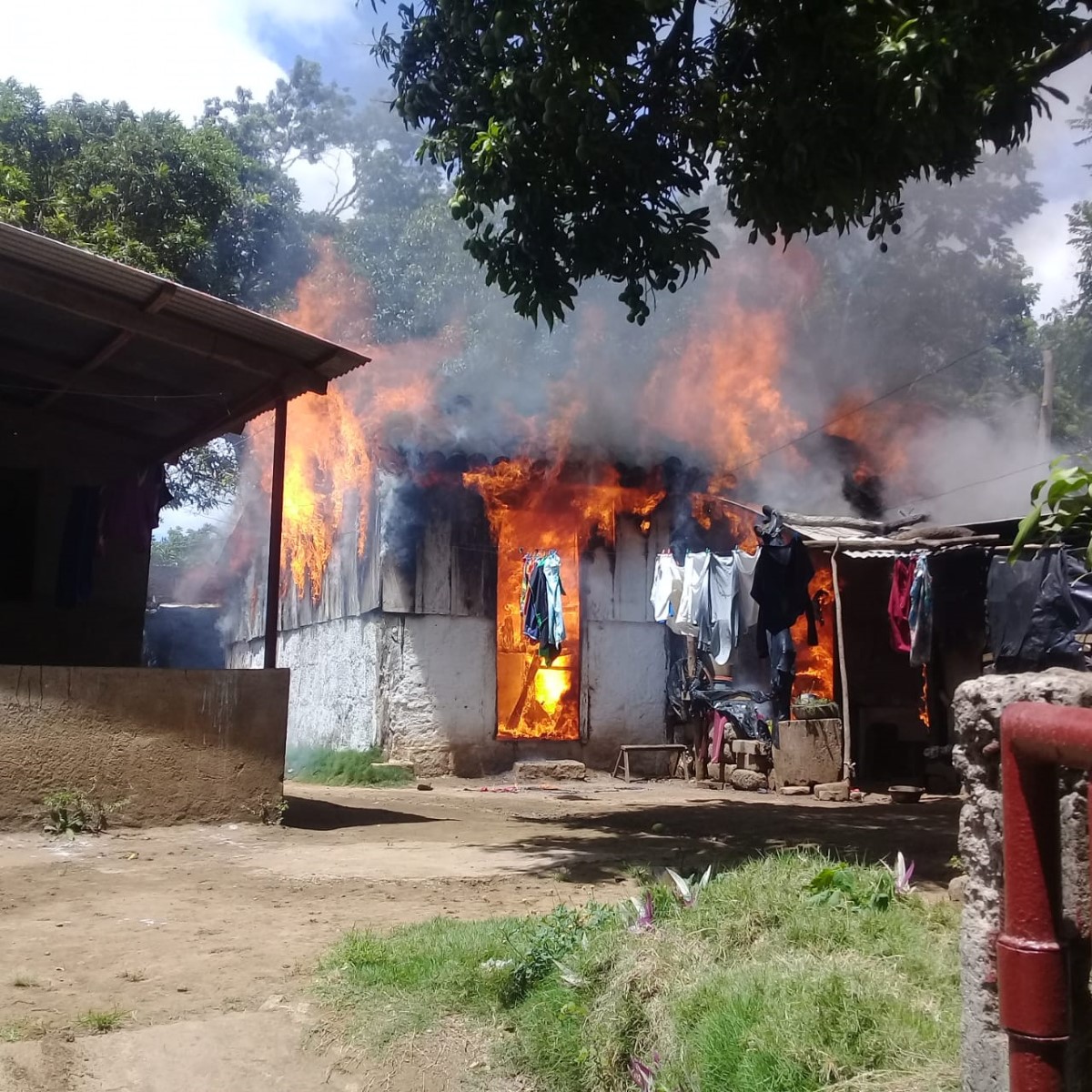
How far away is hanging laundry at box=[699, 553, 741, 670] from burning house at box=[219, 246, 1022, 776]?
1.42 meters

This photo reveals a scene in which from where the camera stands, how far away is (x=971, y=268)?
26141 mm

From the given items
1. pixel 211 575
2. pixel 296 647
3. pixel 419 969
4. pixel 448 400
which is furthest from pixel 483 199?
pixel 211 575

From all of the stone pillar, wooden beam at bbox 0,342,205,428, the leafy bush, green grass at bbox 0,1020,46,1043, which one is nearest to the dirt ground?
green grass at bbox 0,1020,46,1043

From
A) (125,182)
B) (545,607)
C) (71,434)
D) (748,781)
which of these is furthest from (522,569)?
(125,182)

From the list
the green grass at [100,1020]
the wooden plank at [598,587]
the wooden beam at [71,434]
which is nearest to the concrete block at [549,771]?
the wooden plank at [598,587]

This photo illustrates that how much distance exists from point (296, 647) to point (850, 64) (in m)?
15.7

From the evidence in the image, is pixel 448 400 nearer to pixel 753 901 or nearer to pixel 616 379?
pixel 616 379

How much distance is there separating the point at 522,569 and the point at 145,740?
911cm

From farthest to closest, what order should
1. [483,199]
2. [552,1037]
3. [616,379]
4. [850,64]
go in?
[616,379], [483,199], [850,64], [552,1037]

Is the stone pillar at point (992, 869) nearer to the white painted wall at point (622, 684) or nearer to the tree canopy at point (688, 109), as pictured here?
the tree canopy at point (688, 109)

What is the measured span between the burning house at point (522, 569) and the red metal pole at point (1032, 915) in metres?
12.2

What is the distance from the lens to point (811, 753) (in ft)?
45.4

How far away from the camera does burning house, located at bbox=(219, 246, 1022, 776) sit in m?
16.1

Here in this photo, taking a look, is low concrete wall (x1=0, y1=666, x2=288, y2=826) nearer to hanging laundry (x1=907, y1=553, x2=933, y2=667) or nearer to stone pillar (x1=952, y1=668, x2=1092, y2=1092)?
hanging laundry (x1=907, y1=553, x2=933, y2=667)
